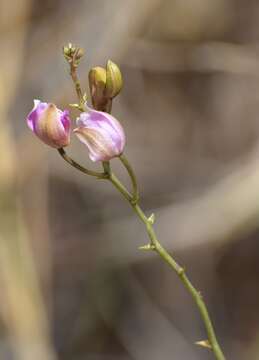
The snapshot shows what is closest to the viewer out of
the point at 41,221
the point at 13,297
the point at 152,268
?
the point at 13,297

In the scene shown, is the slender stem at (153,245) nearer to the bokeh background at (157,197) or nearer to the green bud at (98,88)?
the green bud at (98,88)

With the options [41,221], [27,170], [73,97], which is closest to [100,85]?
[73,97]

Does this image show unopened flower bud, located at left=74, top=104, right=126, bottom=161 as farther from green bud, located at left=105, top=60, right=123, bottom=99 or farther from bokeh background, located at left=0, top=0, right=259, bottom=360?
bokeh background, located at left=0, top=0, right=259, bottom=360

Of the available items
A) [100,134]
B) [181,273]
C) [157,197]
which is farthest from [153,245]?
[157,197]

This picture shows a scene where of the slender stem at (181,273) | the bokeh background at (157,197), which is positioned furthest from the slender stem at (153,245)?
the bokeh background at (157,197)

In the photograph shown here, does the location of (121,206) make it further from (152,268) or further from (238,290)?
(238,290)

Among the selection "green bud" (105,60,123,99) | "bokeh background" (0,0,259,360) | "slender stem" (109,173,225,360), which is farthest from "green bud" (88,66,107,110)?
"bokeh background" (0,0,259,360)
